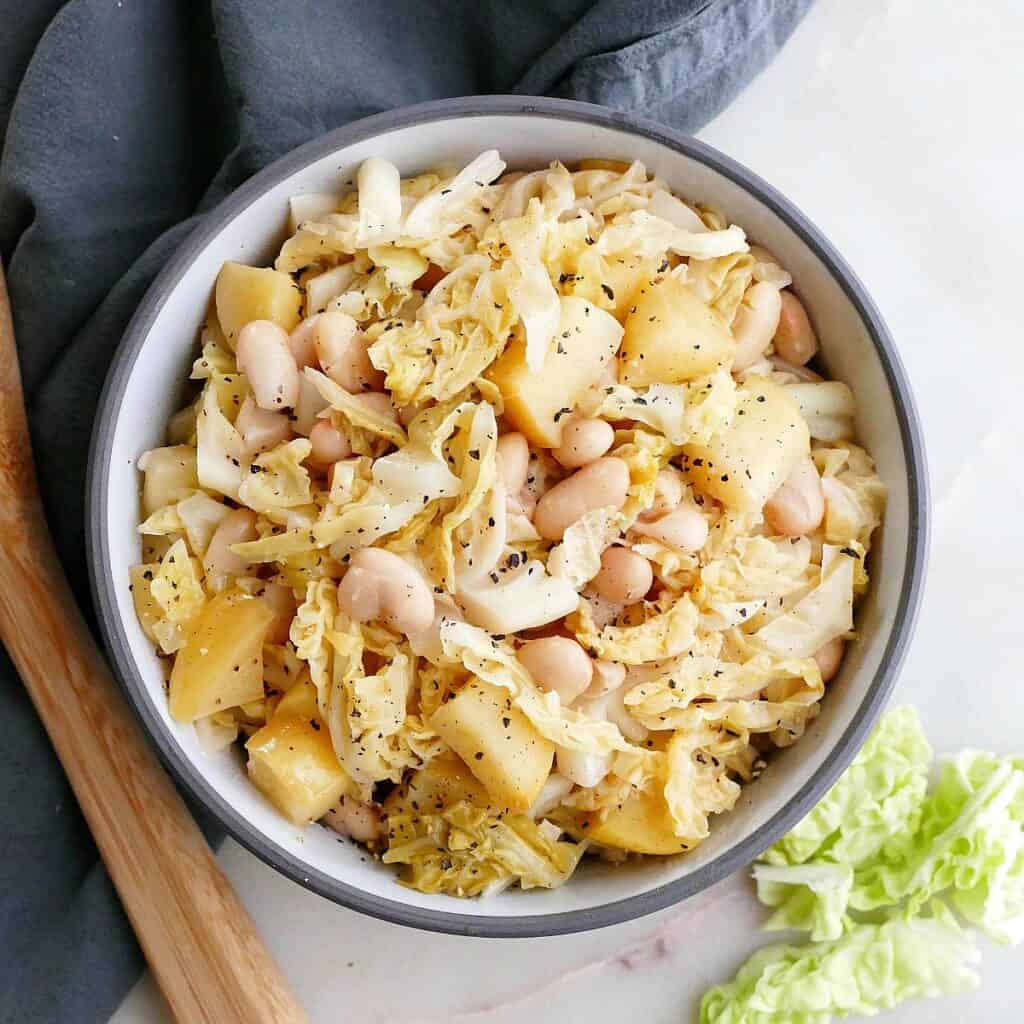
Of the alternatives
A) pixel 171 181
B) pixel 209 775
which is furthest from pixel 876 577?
pixel 171 181

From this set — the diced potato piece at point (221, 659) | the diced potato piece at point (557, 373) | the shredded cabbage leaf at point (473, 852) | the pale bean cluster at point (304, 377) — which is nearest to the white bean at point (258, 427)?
the pale bean cluster at point (304, 377)

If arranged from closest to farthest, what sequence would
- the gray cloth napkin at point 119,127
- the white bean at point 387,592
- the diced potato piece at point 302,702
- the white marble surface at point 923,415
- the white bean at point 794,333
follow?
the white bean at point 387,592 → the diced potato piece at point 302,702 → the white bean at point 794,333 → the gray cloth napkin at point 119,127 → the white marble surface at point 923,415

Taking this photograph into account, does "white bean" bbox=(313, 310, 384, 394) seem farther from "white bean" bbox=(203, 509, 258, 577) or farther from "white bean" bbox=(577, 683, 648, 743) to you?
"white bean" bbox=(577, 683, 648, 743)

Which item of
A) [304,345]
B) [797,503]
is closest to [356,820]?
[304,345]

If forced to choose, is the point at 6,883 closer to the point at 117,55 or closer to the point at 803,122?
the point at 117,55

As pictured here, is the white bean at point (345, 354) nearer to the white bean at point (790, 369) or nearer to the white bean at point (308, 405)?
the white bean at point (308, 405)

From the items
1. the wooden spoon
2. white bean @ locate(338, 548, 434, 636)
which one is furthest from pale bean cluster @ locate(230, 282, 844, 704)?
the wooden spoon

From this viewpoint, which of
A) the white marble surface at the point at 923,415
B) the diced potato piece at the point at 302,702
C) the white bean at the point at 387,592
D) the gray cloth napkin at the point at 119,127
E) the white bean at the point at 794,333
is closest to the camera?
the white bean at the point at 387,592
